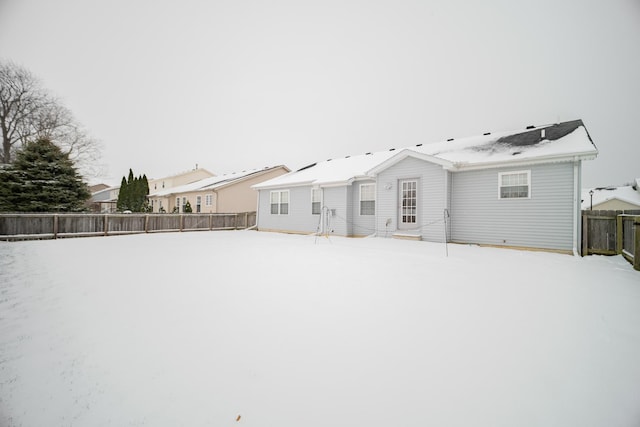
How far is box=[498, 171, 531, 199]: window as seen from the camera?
9156 mm

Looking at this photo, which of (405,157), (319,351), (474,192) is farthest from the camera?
(405,157)

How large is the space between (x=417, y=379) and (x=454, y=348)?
776 mm

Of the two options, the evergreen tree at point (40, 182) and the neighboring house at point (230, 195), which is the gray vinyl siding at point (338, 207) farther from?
the evergreen tree at point (40, 182)

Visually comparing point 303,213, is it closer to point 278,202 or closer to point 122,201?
point 278,202

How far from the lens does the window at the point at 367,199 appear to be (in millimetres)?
13262

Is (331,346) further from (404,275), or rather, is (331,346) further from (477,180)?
(477,180)

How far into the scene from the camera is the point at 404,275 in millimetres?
5648

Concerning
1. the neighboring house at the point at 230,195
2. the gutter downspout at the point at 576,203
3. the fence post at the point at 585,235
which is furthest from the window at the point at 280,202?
the fence post at the point at 585,235

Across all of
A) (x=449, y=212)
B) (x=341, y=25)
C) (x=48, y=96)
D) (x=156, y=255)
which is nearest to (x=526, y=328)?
(x=449, y=212)

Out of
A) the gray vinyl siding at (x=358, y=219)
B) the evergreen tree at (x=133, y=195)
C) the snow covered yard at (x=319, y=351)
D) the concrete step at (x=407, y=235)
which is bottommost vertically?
the snow covered yard at (x=319, y=351)

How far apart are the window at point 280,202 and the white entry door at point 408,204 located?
7.86 metres

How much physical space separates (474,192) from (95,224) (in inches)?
738

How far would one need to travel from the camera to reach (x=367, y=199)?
1352 cm

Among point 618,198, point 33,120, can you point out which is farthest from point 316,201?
point 618,198
